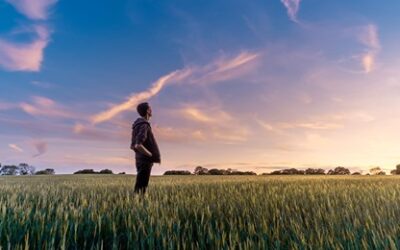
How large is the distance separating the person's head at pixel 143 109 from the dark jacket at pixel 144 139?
177 mm

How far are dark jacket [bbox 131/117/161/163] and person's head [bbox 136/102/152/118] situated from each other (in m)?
0.18

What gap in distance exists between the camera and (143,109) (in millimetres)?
7184

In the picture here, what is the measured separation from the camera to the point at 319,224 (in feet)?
13.6

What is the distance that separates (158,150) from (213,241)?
13.6 feet

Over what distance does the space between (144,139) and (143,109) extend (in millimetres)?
722

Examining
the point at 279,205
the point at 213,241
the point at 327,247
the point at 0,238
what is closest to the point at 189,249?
the point at 213,241

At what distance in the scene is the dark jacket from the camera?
267 inches

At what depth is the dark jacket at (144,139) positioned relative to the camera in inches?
267

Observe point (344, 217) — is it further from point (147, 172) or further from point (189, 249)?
point (147, 172)

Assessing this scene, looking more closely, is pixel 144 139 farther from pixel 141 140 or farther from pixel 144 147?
pixel 144 147

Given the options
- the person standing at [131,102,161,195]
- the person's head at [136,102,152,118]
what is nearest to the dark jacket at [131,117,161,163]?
the person standing at [131,102,161,195]

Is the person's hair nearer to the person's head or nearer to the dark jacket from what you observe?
the person's head

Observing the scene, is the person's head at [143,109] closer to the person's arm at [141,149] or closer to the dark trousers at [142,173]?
the person's arm at [141,149]

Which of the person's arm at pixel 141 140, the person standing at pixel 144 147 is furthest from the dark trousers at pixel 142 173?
the person's arm at pixel 141 140
